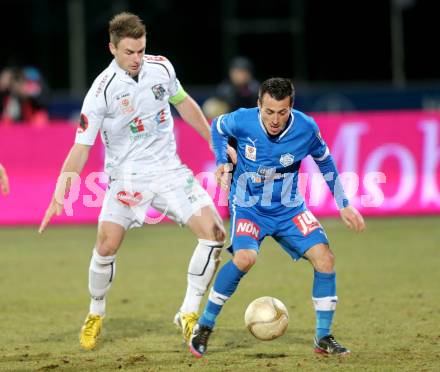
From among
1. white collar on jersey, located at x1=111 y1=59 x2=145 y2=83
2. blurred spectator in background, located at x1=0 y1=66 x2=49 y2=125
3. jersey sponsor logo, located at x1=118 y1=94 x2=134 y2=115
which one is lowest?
jersey sponsor logo, located at x1=118 y1=94 x2=134 y2=115

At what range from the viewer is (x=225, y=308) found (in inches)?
356

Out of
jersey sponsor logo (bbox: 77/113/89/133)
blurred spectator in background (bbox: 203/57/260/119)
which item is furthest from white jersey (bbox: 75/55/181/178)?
blurred spectator in background (bbox: 203/57/260/119)

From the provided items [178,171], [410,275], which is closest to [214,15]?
[410,275]

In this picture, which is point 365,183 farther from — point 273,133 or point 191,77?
point 191,77

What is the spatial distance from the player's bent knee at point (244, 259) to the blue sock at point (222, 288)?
1.7 inches

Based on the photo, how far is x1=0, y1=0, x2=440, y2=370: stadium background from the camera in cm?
766

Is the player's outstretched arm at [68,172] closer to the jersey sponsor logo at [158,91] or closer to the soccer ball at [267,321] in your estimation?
the jersey sponsor logo at [158,91]

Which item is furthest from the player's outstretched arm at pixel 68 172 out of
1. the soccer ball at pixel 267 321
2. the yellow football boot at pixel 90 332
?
the soccer ball at pixel 267 321

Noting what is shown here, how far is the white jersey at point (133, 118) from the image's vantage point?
752 cm

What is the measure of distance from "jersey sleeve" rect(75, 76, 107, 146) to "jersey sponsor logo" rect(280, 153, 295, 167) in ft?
4.49

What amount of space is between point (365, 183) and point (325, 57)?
11.9m

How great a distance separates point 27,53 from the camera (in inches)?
992

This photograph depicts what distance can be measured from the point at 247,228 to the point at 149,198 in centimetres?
92

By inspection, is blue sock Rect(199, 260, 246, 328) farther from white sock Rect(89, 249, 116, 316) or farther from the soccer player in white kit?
white sock Rect(89, 249, 116, 316)
